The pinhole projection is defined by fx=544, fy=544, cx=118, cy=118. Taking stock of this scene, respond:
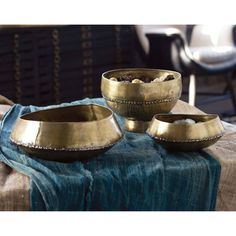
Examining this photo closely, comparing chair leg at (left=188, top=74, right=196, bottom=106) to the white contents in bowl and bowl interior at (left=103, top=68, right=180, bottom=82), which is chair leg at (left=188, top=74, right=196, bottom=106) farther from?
the white contents in bowl

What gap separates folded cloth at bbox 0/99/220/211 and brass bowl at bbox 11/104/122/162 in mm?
27

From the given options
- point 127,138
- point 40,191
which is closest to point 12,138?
point 40,191

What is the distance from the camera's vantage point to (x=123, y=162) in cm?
113

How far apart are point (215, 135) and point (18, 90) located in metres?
2.08

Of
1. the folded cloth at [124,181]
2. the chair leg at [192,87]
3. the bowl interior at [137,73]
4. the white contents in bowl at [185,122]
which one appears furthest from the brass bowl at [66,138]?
the chair leg at [192,87]

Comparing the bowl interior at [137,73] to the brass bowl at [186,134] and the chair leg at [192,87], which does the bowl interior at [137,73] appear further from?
the chair leg at [192,87]

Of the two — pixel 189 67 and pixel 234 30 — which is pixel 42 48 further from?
pixel 234 30

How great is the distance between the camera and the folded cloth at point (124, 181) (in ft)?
3.42

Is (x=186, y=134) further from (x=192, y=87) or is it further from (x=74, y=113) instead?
(x=192, y=87)

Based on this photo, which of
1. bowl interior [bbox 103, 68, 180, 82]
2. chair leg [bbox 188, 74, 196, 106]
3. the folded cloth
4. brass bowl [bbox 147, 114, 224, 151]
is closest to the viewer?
the folded cloth

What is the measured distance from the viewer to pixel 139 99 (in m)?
1.31

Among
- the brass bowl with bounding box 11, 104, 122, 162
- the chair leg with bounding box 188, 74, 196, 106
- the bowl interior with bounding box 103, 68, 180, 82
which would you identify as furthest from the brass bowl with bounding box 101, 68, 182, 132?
the chair leg with bounding box 188, 74, 196, 106

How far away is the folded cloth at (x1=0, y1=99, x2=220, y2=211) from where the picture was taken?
104cm

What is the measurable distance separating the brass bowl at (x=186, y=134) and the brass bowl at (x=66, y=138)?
0.33 feet
